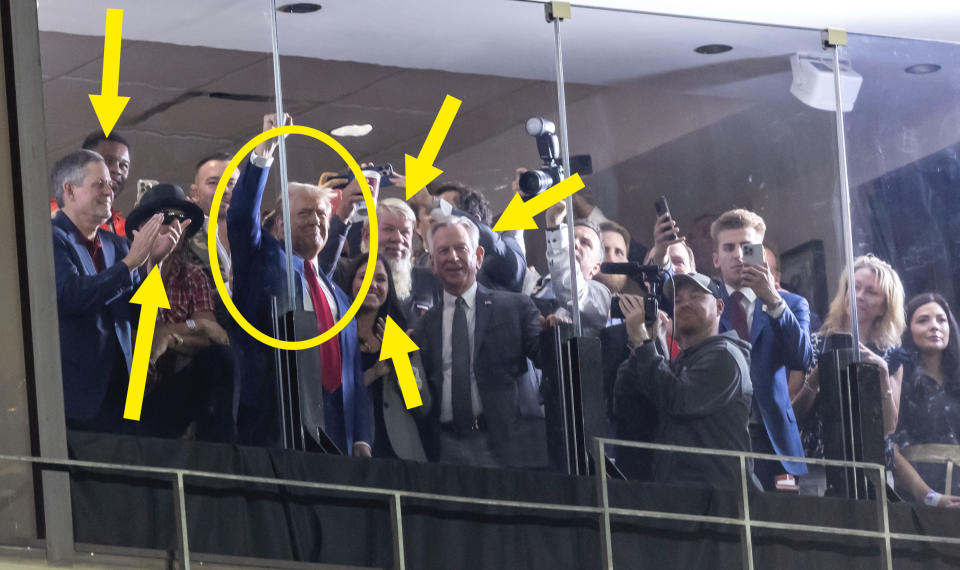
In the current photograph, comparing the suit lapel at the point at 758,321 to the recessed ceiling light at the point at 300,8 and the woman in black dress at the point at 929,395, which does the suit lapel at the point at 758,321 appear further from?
the recessed ceiling light at the point at 300,8

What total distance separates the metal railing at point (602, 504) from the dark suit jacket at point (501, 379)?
0.28m

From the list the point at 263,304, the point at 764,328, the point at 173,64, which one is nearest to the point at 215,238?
the point at 263,304

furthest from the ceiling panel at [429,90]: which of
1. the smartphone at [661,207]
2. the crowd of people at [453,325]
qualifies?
the smartphone at [661,207]

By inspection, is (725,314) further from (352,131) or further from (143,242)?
(143,242)

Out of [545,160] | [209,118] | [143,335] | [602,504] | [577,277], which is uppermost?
[209,118]

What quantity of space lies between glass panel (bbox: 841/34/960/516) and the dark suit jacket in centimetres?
172

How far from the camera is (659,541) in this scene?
6.11 m

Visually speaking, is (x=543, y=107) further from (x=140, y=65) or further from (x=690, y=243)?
(x=140, y=65)

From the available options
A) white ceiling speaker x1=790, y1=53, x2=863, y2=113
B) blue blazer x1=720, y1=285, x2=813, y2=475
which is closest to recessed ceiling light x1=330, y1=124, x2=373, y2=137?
blue blazer x1=720, y1=285, x2=813, y2=475

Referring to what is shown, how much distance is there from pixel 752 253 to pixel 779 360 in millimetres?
495

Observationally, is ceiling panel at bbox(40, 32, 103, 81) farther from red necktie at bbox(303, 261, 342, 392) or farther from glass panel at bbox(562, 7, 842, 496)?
glass panel at bbox(562, 7, 842, 496)

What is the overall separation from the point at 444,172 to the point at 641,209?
0.90 meters

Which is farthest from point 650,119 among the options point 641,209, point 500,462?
point 500,462

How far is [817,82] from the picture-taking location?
7.33 meters
